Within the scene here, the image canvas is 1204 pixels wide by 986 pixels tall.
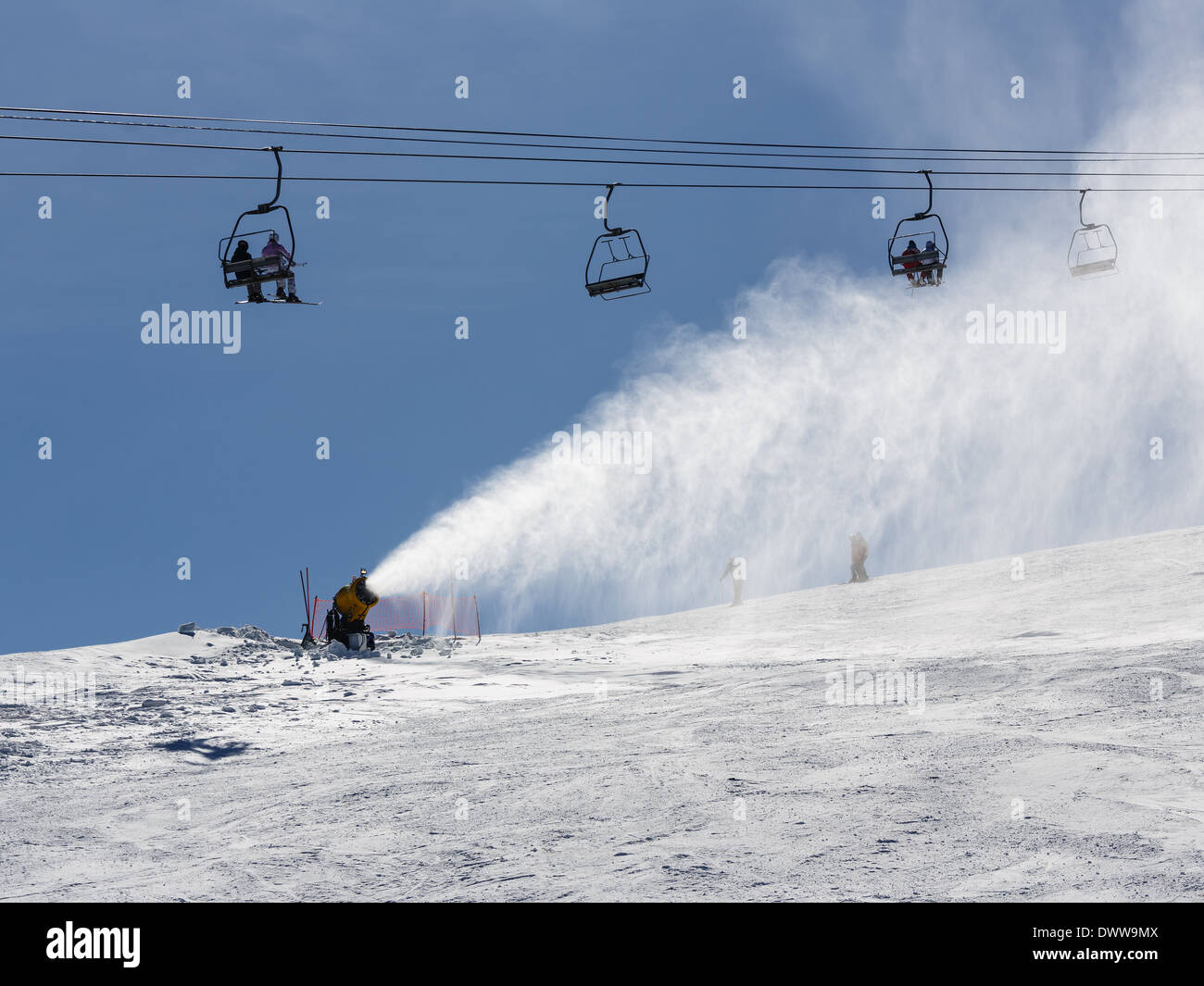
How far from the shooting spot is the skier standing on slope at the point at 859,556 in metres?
33.0

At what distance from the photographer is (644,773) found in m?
10.9

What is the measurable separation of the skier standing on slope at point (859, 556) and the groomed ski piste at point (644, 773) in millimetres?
12331

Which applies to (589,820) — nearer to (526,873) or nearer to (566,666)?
(526,873)

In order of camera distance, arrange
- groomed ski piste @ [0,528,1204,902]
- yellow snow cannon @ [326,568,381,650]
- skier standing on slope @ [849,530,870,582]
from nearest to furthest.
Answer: groomed ski piste @ [0,528,1204,902] → yellow snow cannon @ [326,568,381,650] → skier standing on slope @ [849,530,870,582]

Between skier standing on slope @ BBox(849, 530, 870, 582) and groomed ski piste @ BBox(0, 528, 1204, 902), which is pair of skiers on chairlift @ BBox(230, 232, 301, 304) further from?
skier standing on slope @ BBox(849, 530, 870, 582)

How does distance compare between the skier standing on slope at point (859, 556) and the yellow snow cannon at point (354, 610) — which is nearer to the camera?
the yellow snow cannon at point (354, 610)

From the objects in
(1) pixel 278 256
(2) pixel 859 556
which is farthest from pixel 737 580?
(1) pixel 278 256

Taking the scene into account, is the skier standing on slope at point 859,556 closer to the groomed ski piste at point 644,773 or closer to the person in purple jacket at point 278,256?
the groomed ski piste at point 644,773

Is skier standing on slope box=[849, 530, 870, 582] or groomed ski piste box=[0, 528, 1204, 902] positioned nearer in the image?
groomed ski piste box=[0, 528, 1204, 902]

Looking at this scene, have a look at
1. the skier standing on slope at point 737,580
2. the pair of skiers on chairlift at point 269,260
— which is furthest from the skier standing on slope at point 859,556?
the pair of skiers on chairlift at point 269,260

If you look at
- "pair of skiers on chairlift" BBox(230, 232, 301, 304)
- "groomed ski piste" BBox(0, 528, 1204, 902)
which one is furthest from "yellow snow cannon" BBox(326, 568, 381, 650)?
"pair of skiers on chairlift" BBox(230, 232, 301, 304)

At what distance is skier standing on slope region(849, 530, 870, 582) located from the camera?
32969 millimetres

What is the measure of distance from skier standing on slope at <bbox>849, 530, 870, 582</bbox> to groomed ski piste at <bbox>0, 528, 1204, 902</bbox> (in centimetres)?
1233
